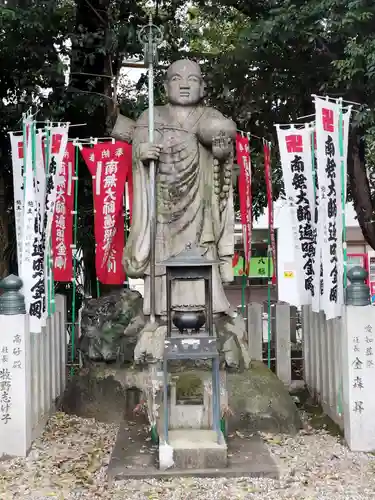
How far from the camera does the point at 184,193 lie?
19.9ft

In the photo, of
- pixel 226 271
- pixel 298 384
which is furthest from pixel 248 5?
pixel 298 384

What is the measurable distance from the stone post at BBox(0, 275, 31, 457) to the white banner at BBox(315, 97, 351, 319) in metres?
2.85

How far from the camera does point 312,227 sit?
6168mm

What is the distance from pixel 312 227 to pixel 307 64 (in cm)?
256

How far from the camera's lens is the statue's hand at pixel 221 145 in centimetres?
566

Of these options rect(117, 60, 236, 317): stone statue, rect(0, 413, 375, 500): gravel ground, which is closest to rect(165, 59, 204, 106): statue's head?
rect(117, 60, 236, 317): stone statue

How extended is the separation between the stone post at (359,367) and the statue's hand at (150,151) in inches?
88.0

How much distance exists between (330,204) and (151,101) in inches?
78.4

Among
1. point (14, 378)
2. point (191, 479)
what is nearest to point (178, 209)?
point (14, 378)

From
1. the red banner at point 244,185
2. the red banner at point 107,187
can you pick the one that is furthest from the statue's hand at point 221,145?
the red banner at point 107,187

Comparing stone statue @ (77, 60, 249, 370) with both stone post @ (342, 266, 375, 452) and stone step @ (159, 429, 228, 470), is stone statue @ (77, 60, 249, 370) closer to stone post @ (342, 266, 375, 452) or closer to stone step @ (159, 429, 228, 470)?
stone post @ (342, 266, 375, 452)

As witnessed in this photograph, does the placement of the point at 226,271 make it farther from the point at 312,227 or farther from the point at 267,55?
the point at 267,55

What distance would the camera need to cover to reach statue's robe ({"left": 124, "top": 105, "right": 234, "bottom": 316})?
234 inches

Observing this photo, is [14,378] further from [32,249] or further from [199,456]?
[199,456]
